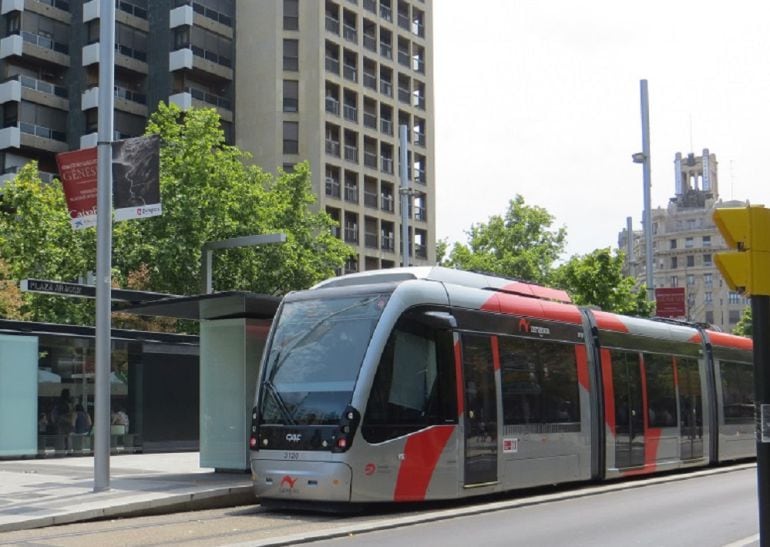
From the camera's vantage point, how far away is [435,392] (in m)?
13.5

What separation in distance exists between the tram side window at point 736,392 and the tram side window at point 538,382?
7236 millimetres

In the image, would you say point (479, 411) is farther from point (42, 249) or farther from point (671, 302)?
point (42, 249)

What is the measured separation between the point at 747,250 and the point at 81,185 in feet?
38.7

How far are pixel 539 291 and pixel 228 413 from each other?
5.51 meters

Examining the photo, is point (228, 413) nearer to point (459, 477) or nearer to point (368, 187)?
point (459, 477)

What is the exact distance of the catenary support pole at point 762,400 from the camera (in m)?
5.68

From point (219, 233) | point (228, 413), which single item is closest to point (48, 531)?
point (228, 413)

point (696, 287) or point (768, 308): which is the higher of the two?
point (696, 287)

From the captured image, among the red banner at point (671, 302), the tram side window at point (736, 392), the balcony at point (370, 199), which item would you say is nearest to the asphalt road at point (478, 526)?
the tram side window at point (736, 392)

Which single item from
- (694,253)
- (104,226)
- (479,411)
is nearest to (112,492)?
(104,226)

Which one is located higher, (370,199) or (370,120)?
(370,120)

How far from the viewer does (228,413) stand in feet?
56.2

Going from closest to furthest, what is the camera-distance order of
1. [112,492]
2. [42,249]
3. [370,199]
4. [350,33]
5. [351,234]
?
[112,492], [42,249], [351,234], [350,33], [370,199]

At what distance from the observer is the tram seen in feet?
41.7
